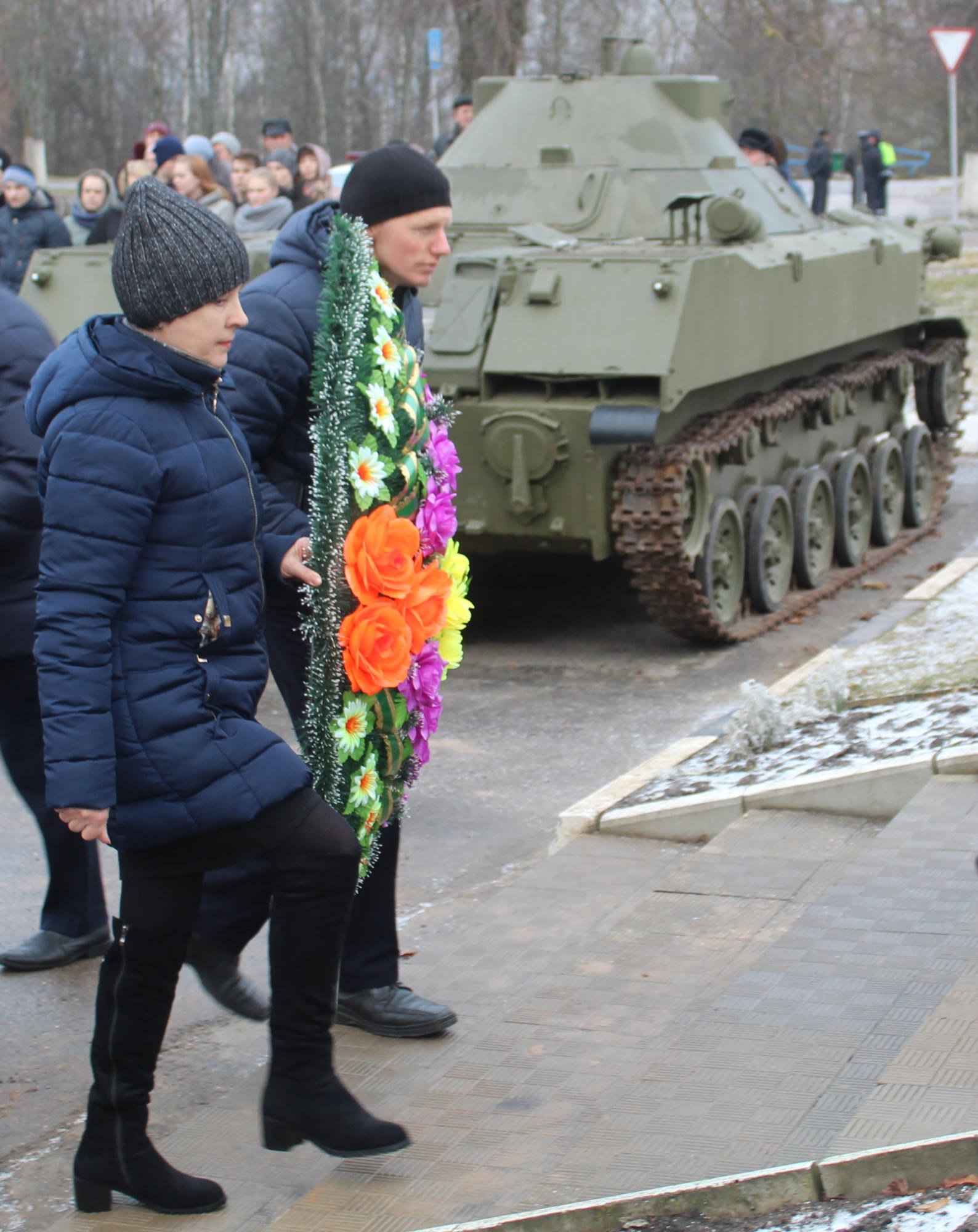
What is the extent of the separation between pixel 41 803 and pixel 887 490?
8248 mm

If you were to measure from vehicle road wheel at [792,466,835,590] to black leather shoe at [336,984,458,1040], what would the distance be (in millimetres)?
6570

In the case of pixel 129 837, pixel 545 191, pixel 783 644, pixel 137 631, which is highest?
pixel 545 191

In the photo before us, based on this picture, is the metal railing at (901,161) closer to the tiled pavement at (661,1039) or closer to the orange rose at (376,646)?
the tiled pavement at (661,1039)

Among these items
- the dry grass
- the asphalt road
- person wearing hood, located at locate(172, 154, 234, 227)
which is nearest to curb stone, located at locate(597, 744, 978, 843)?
the asphalt road

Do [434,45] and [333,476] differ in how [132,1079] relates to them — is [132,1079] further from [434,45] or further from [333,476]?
[434,45]

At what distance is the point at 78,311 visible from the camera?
977 cm

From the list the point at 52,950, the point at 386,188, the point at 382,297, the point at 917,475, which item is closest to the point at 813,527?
the point at 917,475

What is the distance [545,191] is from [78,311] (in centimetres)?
274

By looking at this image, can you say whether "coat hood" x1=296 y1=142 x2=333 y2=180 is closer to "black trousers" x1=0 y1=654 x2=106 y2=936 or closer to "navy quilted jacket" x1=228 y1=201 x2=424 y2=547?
"black trousers" x1=0 y1=654 x2=106 y2=936

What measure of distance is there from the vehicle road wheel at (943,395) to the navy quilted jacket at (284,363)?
992cm

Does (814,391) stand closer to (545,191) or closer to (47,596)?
(545,191)

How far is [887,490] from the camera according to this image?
464 inches

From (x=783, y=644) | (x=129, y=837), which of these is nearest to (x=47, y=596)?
(x=129, y=837)

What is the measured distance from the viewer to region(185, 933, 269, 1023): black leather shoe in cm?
383
